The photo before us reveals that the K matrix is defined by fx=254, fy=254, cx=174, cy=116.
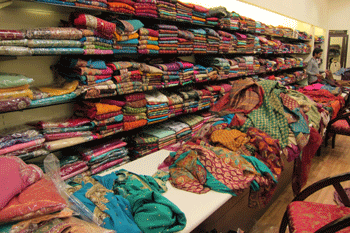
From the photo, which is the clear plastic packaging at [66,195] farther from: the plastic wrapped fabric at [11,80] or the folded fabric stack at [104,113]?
the folded fabric stack at [104,113]

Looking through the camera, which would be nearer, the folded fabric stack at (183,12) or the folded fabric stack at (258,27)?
the folded fabric stack at (183,12)

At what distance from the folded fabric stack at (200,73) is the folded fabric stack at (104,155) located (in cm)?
145

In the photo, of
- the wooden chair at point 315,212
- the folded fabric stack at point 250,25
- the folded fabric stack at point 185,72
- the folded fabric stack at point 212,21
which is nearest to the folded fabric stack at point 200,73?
the folded fabric stack at point 185,72

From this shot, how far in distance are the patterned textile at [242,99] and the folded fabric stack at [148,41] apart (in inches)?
37.5

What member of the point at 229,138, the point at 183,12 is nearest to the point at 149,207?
the point at 229,138

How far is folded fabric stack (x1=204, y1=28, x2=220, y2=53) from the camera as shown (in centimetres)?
361

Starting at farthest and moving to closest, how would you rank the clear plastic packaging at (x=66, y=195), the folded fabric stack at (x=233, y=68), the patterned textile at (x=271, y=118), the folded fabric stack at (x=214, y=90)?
the folded fabric stack at (x=233, y=68)
the folded fabric stack at (x=214, y=90)
the patterned textile at (x=271, y=118)
the clear plastic packaging at (x=66, y=195)

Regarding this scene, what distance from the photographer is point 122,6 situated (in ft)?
7.88

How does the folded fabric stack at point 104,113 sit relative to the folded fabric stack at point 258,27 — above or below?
below

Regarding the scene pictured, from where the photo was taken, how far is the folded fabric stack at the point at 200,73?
11.5 ft

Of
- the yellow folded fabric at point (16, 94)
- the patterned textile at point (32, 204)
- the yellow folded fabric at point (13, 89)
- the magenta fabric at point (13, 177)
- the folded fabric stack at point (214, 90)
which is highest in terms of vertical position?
the yellow folded fabric at point (13, 89)

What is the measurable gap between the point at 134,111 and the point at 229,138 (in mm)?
1126

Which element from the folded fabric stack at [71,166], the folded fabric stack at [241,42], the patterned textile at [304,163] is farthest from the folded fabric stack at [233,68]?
the folded fabric stack at [71,166]

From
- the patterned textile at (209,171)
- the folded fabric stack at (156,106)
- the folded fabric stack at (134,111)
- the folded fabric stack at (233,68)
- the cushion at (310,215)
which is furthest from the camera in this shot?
the folded fabric stack at (233,68)
